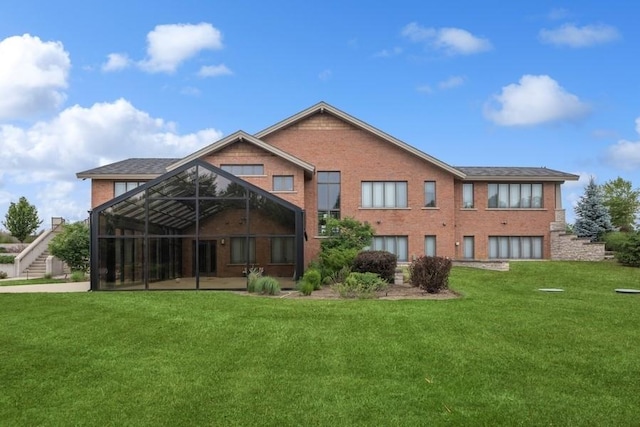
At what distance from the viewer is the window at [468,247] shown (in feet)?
105

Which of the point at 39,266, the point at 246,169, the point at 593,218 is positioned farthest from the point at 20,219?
Result: the point at 593,218

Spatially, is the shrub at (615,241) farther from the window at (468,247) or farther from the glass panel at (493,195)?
the window at (468,247)

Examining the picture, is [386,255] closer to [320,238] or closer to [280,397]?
[320,238]

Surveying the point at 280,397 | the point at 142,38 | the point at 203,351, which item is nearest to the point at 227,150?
the point at 142,38

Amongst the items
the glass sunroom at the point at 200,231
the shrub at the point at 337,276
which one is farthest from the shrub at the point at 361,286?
the glass sunroom at the point at 200,231

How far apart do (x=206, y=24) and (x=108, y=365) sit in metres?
13.2

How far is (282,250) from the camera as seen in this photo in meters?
20.9

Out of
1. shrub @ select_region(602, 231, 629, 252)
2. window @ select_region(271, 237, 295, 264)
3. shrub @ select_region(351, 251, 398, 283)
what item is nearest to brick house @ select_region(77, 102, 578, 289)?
shrub @ select_region(602, 231, 629, 252)

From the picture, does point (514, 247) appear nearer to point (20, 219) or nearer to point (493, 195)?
point (493, 195)

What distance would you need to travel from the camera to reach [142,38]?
19.0 m

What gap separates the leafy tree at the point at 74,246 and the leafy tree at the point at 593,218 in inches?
1193

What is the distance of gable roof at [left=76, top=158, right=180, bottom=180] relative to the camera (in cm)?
3002

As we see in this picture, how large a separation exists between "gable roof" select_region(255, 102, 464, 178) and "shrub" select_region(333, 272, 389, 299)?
12.4 metres

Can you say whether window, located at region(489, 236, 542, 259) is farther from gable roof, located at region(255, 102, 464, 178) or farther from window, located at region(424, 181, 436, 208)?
gable roof, located at region(255, 102, 464, 178)
